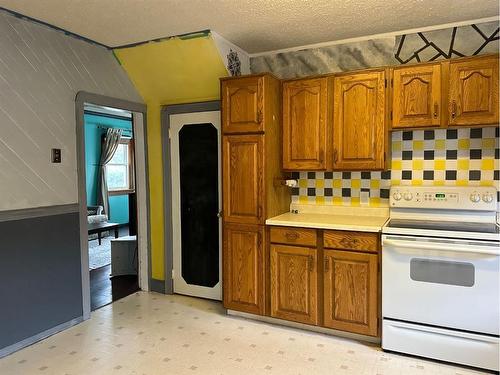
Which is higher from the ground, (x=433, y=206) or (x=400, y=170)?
(x=400, y=170)

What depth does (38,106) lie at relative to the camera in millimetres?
2918

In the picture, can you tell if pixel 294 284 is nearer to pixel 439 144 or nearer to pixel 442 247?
pixel 442 247

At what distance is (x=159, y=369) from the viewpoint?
8.23ft

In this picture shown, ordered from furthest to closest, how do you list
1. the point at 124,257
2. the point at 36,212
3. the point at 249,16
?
the point at 124,257
the point at 36,212
the point at 249,16

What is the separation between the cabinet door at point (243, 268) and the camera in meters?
3.16

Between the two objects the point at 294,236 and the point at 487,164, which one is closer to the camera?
the point at 487,164

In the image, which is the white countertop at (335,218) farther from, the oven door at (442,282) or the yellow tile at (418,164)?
the yellow tile at (418,164)

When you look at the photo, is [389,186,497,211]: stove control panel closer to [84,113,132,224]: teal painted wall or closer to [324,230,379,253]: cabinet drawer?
[324,230,379,253]: cabinet drawer

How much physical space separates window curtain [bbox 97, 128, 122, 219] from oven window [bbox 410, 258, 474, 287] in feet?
19.8

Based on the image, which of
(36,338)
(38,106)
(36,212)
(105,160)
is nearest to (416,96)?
(38,106)

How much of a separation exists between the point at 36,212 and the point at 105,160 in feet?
15.1

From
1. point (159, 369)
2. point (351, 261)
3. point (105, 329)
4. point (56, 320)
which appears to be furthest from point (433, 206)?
point (56, 320)

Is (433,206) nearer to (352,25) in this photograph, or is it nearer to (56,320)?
(352,25)

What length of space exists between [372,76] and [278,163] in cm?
102
